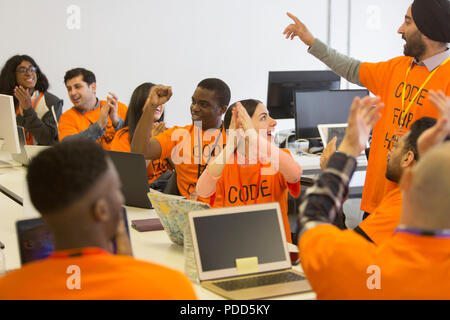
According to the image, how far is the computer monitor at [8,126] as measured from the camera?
312 centimetres

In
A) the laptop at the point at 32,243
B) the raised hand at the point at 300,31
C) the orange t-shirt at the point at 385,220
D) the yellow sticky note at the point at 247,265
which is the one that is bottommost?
the yellow sticky note at the point at 247,265

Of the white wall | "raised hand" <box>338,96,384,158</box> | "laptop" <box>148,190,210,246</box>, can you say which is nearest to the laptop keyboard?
"laptop" <box>148,190,210,246</box>

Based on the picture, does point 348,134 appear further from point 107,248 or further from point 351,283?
point 107,248

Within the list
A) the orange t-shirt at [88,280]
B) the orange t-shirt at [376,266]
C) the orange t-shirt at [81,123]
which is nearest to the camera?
the orange t-shirt at [88,280]

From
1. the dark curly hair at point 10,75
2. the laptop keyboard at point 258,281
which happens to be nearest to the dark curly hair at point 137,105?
the dark curly hair at point 10,75

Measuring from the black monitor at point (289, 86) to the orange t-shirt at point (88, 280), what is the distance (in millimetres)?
3500

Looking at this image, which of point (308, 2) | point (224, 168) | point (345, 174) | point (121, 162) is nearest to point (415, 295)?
point (345, 174)

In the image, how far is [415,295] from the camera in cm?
112

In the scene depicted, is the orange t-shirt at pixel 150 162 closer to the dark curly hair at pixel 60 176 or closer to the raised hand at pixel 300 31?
the raised hand at pixel 300 31

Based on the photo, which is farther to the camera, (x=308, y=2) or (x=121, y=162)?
(x=308, y=2)

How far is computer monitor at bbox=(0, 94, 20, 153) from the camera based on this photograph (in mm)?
3117

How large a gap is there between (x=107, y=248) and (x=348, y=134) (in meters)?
0.57

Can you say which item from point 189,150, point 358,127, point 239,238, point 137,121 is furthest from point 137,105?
point 358,127
